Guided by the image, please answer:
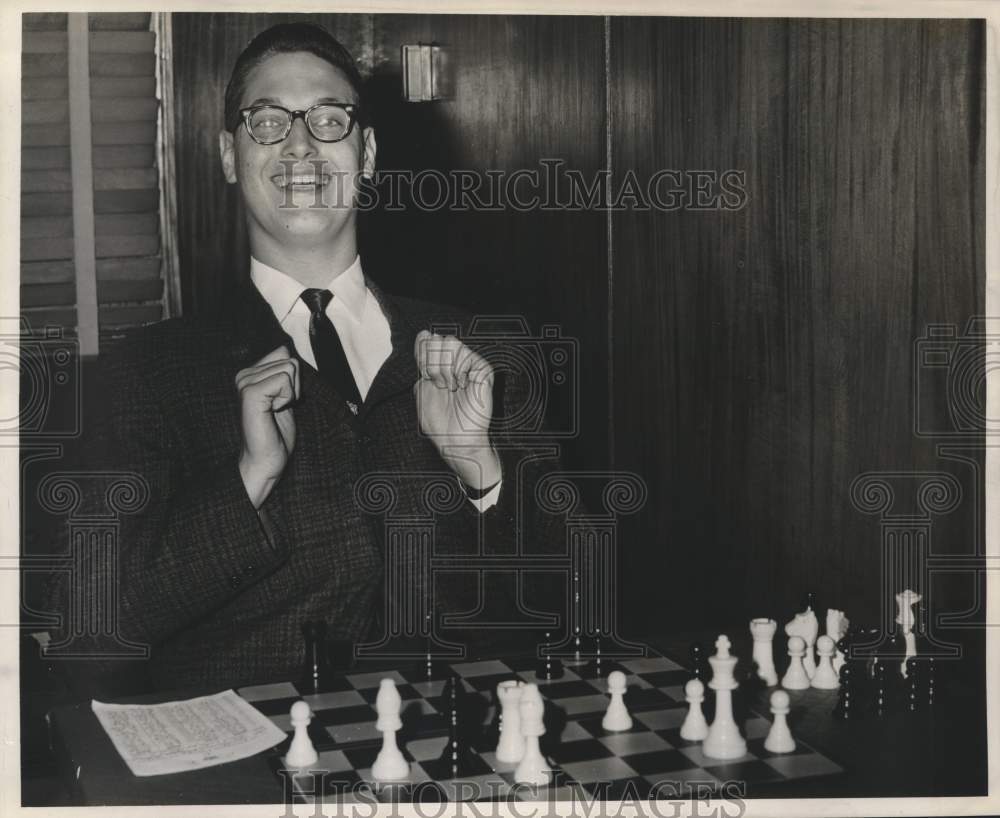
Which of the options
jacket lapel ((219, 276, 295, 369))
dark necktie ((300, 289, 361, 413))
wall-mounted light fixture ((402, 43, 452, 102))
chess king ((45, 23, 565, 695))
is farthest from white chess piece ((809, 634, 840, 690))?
wall-mounted light fixture ((402, 43, 452, 102))

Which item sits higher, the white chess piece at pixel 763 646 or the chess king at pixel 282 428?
the chess king at pixel 282 428

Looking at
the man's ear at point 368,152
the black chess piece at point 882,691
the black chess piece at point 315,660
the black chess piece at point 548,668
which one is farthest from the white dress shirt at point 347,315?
the black chess piece at point 882,691

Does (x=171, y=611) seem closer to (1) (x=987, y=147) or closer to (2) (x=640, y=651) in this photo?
(2) (x=640, y=651)

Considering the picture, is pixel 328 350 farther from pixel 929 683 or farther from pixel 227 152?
pixel 929 683

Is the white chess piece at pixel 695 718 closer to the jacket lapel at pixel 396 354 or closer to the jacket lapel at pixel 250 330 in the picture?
the jacket lapel at pixel 396 354

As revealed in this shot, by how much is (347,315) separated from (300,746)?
98 cm

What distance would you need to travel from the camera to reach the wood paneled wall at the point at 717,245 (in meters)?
2.51

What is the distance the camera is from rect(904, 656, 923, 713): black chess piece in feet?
6.99

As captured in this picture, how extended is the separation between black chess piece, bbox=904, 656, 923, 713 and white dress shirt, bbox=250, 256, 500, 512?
3.96ft

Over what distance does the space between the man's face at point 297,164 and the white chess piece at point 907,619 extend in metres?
1.37

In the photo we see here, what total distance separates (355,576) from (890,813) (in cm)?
114

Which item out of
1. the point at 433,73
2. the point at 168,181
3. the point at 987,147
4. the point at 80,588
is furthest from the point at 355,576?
the point at 987,147

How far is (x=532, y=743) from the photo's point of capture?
194 cm

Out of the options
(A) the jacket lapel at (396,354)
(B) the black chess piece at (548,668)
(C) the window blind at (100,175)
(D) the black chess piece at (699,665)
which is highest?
(C) the window blind at (100,175)
